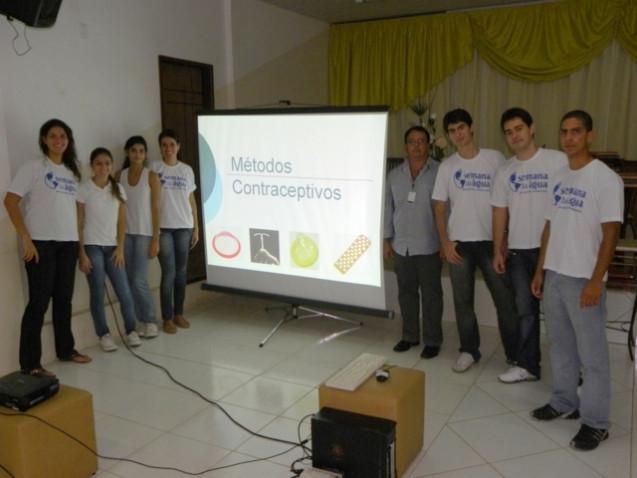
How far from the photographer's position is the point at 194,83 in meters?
5.00

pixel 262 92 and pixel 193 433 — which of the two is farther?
pixel 262 92

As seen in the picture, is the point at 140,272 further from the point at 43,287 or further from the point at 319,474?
the point at 319,474

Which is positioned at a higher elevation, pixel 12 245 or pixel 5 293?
pixel 12 245

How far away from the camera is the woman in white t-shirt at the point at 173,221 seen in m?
4.19

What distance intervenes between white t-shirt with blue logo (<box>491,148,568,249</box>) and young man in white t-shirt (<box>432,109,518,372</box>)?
17 cm

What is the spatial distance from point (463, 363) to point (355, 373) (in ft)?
4.26

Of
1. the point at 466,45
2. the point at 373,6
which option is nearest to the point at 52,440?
the point at 373,6

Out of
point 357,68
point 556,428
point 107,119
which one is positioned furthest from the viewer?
point 357,68

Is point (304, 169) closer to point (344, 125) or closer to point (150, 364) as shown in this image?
point (344, 125)

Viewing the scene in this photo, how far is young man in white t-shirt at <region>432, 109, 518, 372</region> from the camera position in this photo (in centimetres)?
328

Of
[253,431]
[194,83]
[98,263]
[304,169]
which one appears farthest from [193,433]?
[194,83]

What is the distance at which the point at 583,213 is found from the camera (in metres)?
2.43

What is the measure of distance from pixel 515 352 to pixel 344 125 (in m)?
1.72

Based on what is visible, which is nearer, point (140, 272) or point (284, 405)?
point (284, 405)
